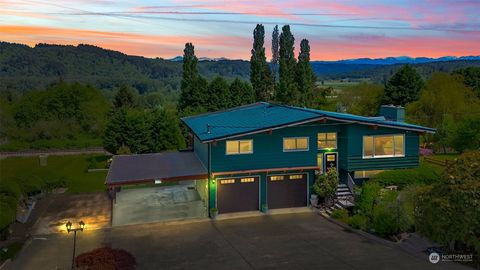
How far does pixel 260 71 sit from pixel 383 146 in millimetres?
40242

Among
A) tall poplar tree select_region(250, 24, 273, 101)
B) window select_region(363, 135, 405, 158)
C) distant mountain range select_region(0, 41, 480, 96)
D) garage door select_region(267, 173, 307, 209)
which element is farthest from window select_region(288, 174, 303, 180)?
distant mountain range select_region(0, 41, 480, 96)

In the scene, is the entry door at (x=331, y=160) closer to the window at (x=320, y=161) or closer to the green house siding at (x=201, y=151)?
the window at (x=320, y=161)

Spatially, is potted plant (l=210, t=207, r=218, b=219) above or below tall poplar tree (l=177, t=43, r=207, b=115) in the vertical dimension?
below

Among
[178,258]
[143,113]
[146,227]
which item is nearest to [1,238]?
[146,227]

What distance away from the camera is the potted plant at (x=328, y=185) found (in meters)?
25.9

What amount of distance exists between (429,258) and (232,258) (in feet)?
27.5

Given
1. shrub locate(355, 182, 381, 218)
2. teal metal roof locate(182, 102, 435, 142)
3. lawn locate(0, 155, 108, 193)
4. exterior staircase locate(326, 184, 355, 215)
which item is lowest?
lawn locate(0, 155, 108, 193)

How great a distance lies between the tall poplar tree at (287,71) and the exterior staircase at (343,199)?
3675cm

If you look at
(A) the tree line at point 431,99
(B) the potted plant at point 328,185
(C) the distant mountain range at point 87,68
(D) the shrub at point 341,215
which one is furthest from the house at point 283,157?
(C) the distant mountain range at point 87,68

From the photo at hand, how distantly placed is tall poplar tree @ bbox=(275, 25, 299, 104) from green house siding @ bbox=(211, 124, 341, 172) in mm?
36931

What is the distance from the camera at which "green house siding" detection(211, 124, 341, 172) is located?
2539 cm

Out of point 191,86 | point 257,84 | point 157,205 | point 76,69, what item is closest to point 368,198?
point 157,205

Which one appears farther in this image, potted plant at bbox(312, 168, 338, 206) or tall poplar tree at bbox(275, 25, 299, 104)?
tall poplar tree at bbox(275, 25, 299, 104)

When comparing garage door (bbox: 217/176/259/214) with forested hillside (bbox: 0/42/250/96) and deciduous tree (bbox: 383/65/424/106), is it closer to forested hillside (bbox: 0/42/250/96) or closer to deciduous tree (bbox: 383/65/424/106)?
deciduous tree (bbox: 383/65/424/106)
